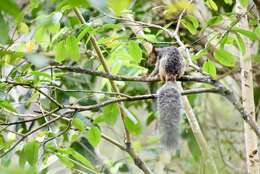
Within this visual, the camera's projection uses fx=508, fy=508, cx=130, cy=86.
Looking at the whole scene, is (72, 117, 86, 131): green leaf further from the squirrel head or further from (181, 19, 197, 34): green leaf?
(181, 19, 197, 34): green leaf

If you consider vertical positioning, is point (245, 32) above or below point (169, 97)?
above

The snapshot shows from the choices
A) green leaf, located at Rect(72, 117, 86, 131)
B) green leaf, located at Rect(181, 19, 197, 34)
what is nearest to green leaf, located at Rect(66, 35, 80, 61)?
green leaf, located at Rect(72, 117, 86, 131)

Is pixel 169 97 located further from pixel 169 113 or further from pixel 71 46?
pixel 71 46

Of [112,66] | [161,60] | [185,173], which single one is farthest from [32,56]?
[185,173]

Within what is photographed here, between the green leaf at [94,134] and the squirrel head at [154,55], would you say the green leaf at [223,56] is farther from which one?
the green leaf at [94,134]

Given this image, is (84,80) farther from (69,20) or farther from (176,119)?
(176,119)

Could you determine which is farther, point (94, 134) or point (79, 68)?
point (94, 134)

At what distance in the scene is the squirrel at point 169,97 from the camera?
2.95 ft


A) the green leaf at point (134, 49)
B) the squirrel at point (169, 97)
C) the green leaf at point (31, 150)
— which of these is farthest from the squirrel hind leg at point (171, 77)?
the green leaf at point (31, 150)

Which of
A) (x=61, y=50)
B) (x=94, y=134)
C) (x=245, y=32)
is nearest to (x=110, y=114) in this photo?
A: (x=94, y=134)

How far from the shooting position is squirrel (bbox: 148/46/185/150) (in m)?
0.90

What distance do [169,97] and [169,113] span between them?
0.04 m

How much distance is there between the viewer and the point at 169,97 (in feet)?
3.17

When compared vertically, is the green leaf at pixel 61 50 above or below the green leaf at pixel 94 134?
above
